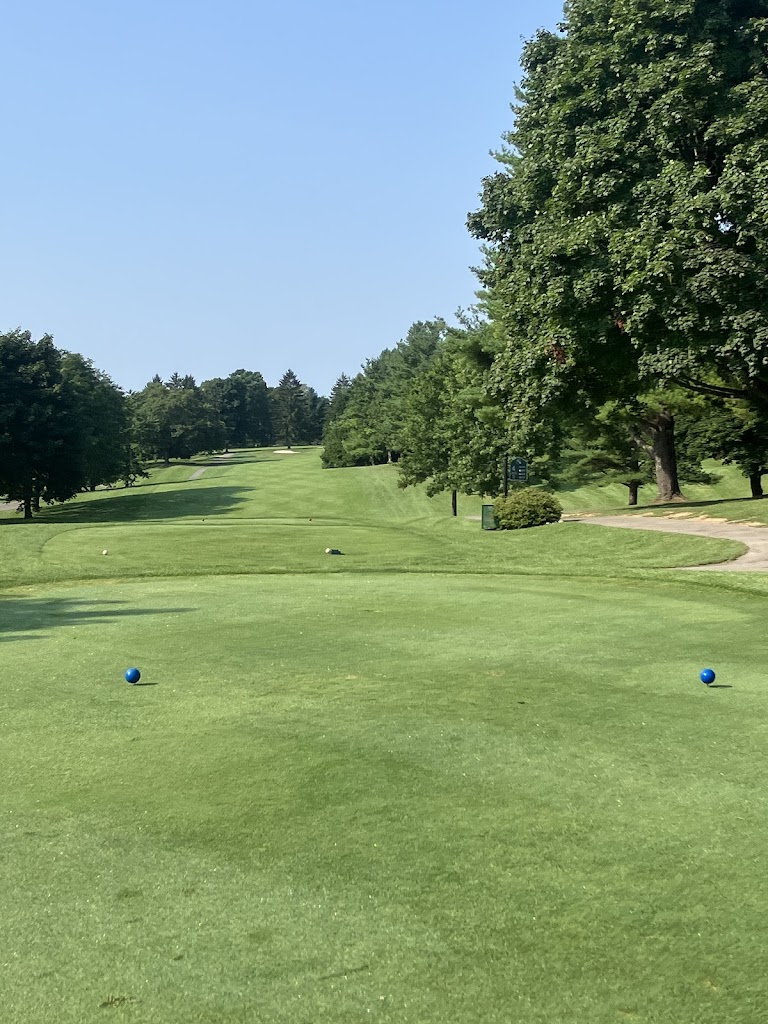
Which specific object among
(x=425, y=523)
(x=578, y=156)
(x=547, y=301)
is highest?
(x=578, y=156)

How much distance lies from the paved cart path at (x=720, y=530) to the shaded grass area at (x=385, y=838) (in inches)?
495

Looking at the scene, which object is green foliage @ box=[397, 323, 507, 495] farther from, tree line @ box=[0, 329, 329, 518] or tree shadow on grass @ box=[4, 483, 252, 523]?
tree line @ box=[0, 329, 329, 518]

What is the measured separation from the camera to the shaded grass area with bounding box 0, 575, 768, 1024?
122 inches

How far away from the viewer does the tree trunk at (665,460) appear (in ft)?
145

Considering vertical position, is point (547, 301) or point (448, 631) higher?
point (547, 301)

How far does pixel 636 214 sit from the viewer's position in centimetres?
2534

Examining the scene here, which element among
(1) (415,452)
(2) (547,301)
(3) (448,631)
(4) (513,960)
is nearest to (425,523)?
(1) (415,452)

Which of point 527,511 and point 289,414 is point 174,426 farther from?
point 527,511

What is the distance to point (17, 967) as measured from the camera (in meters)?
3.22

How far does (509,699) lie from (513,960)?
3940 millimetres

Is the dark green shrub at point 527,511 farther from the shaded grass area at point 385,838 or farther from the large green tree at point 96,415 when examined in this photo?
the large green tree at point 96,415

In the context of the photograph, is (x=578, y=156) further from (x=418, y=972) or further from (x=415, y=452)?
(x=415, y=452)

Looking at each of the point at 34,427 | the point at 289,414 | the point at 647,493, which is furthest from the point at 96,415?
the point at 289,414

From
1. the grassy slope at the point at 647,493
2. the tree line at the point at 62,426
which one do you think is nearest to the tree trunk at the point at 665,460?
the grassy slope at the point at 647,493
